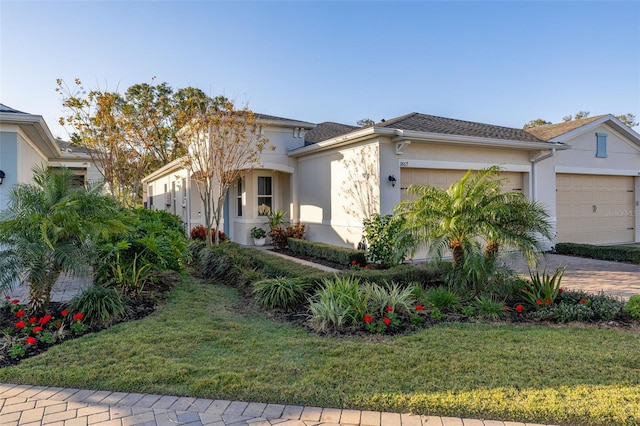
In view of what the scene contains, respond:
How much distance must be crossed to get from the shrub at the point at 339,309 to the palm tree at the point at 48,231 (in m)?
3.03

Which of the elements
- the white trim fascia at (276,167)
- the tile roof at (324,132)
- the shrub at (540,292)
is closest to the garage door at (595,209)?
the tile roof at (324,132)

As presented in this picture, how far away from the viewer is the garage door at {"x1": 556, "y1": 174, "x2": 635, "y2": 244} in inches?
507

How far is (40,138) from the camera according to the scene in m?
9.36

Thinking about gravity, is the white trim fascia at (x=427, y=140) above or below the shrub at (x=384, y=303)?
above

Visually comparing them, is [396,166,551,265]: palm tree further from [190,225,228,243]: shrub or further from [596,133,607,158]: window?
[596,133,607,158]: window

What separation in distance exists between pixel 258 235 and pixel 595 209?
11.4 m

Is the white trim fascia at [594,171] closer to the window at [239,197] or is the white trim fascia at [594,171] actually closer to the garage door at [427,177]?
the garage door at [427,177]

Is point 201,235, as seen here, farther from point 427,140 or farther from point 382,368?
point 382,368

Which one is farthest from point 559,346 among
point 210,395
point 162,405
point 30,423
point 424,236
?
point 30,423

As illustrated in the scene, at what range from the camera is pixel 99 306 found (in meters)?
5.13

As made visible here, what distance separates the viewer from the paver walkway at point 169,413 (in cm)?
278

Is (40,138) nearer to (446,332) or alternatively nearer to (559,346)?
(446,332)

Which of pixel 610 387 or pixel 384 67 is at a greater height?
pixel 384 67

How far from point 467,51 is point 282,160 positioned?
23.1ft
